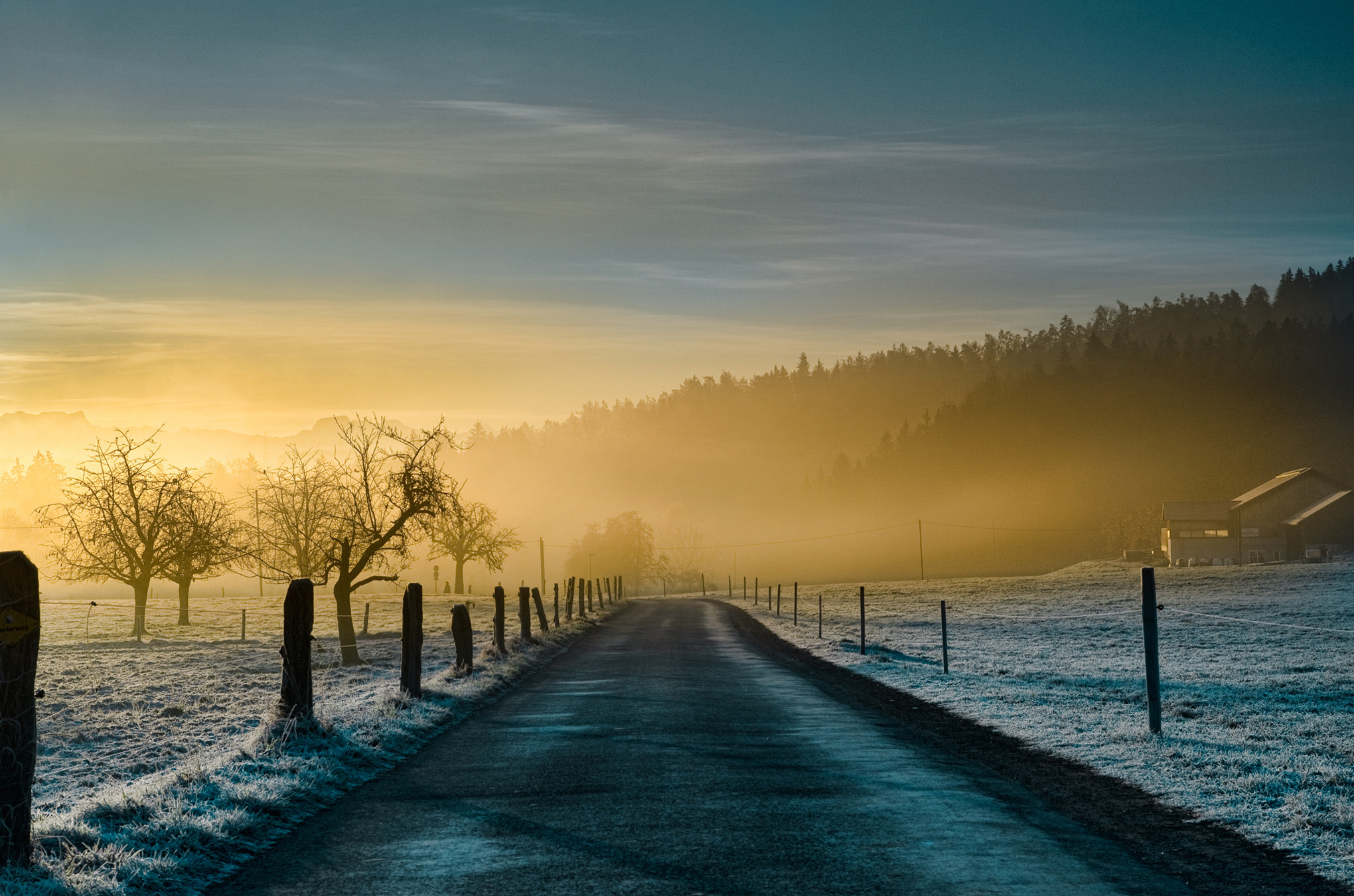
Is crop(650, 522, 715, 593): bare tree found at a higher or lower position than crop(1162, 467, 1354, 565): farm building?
lower

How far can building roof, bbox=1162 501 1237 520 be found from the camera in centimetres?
10819

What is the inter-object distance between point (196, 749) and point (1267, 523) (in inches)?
4345

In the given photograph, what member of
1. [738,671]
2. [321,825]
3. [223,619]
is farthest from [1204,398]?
[321,825]

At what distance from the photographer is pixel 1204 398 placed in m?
189

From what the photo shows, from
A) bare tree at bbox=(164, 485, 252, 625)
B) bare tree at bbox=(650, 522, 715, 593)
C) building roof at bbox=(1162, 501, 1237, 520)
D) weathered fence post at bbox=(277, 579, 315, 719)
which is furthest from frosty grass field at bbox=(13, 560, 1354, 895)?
bare tree at bbox=(650, 522, 715, 593)

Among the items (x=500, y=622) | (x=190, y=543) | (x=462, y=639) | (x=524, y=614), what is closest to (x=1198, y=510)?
(x=190, y=543)

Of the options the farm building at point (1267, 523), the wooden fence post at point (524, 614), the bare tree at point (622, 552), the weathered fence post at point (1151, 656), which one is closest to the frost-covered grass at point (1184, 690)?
the weathered fence post at point (1151, 656)

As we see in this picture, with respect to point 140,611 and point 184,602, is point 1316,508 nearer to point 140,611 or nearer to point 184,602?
point 184,602

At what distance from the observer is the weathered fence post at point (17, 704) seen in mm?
6879

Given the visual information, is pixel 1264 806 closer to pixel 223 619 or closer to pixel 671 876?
pixel 671 876

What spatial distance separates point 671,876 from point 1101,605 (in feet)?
168

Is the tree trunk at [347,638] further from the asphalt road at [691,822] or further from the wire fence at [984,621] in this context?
the asphalt road at [691,822]

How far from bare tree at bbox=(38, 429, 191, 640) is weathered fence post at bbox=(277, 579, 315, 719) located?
44.3m

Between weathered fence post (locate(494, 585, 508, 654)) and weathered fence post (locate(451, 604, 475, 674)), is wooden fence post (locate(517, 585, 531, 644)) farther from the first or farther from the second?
weathered fence post (locate(451, 604, 475, 674))
